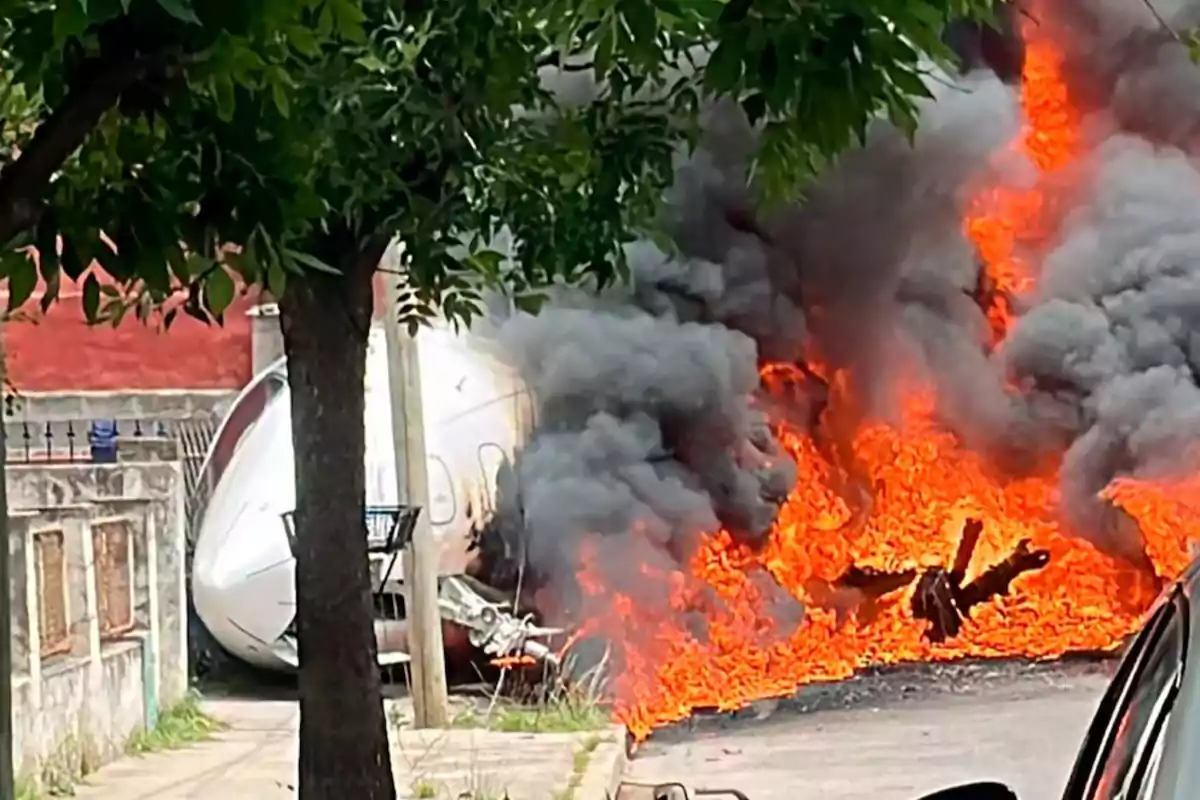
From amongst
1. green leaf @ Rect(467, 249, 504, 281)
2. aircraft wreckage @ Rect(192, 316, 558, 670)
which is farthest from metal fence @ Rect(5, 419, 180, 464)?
green leaf @ Rect(467, 249, 504, 281)

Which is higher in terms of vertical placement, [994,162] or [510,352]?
[994,162]

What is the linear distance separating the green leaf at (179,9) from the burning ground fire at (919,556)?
3.72m

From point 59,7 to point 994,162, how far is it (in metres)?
4.15

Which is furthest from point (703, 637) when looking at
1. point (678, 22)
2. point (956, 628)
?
point (678, 22)

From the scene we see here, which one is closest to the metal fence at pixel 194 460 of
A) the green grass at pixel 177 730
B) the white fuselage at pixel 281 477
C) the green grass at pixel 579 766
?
the white fuselage at pixel 281 477

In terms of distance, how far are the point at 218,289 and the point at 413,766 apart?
3.29 m

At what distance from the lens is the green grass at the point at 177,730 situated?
4758 millimetres

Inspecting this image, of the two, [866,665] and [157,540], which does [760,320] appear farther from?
[157,540]

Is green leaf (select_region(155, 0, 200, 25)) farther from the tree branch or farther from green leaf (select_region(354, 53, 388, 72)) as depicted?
green leaf (select_region(354, 53, 388, 72))

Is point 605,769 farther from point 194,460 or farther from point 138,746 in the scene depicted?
point 194,460

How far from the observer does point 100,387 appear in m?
4.79

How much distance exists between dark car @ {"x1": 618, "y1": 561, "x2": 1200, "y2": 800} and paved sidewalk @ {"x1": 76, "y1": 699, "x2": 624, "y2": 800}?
8.35 ft

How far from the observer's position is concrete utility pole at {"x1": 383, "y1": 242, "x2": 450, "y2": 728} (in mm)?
4598

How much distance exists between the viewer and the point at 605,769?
449cm
